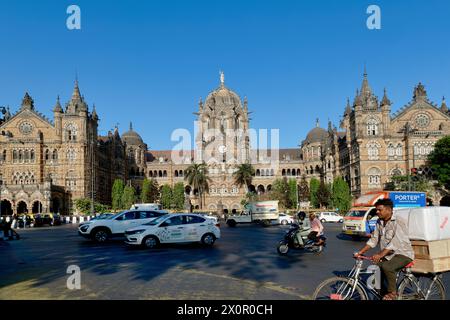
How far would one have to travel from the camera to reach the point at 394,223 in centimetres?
728

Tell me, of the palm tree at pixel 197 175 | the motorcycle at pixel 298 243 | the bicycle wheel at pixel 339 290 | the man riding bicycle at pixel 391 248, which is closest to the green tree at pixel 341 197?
the palm tree at pixel 197 175

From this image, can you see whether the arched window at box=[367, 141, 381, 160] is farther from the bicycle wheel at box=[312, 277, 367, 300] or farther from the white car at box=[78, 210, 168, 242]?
the bicycle wheel at box=[312, 277, 367, 300]

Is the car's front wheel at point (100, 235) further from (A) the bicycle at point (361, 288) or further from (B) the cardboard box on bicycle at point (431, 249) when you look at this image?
(B) the cardboard box on bicycle at point (431, 249)

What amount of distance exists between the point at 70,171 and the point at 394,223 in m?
66.6

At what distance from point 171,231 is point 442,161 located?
171ft

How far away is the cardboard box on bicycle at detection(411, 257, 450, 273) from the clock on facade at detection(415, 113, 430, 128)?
211 feet

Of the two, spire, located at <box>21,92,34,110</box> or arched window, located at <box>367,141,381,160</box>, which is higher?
spire, located at <box>21,92,34,110</box>

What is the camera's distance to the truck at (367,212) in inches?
948

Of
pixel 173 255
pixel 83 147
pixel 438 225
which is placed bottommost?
pixel 173 255

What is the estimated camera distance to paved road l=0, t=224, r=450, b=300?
9672 millimetres

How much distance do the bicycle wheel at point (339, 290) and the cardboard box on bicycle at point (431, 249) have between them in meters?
1.66

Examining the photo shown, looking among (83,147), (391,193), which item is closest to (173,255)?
(391,193)

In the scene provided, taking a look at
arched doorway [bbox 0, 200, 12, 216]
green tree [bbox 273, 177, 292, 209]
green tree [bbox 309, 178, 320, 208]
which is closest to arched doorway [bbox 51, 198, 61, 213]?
arched doorway [bbox 0, 200, 12, 216]
